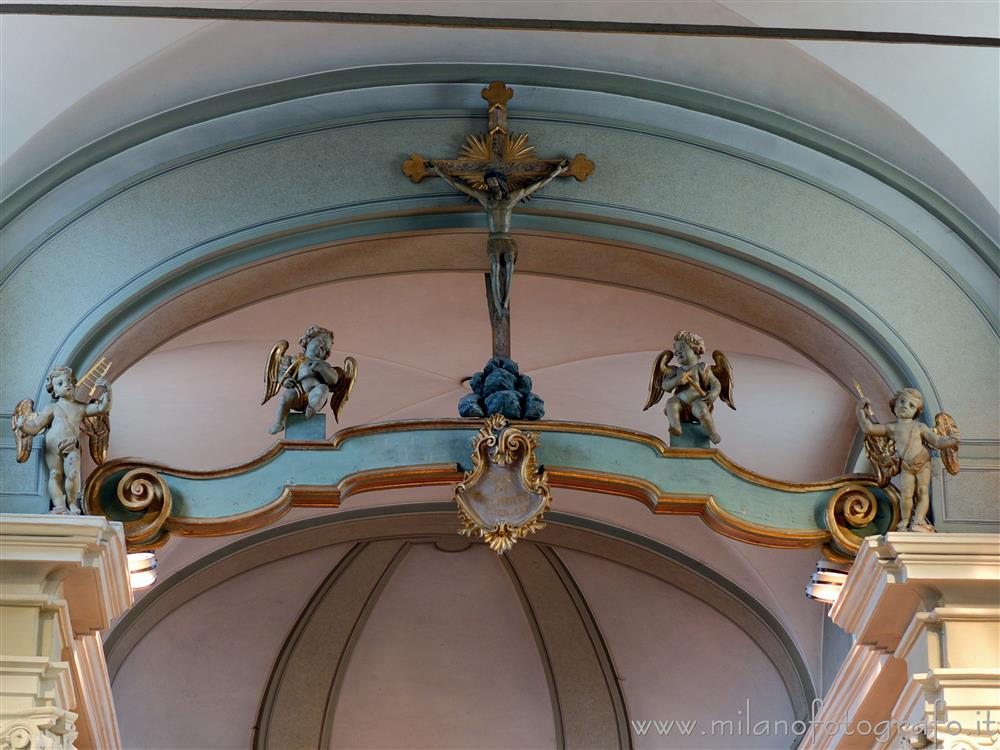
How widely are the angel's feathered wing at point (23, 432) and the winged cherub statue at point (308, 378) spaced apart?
3.20 feet

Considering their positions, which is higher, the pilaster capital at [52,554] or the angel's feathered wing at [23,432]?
the angel's feathered wing at [23,432]

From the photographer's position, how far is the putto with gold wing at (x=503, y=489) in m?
6.79

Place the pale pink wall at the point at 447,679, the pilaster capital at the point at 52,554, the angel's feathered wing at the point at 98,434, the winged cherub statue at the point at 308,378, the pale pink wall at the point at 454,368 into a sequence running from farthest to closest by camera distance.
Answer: the pale pink wall at the point at 447,679, the pale pink wall at the point at 454,368, the winged cherub statue at the point at 308,378, the angel's feathered wing at the point at 98,434, the pilaster capital at the point at 52,554

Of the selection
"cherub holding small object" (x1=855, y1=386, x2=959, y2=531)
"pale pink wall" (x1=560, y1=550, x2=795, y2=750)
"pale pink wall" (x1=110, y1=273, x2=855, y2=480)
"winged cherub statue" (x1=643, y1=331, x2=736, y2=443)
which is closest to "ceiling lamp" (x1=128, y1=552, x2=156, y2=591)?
"pale pink wall" (x1=110, y1=273, x2=855, y2=480)

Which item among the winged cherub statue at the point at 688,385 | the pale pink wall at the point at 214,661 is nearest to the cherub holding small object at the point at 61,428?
the winged cherub statue at the point at 688,385

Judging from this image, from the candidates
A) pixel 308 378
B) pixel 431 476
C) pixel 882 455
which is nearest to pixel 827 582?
pixel 882 455

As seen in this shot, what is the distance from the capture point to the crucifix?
7703 mm

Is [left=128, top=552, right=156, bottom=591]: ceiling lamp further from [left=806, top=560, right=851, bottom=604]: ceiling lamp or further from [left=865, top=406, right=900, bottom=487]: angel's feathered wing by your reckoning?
[left=865, top=406, right=900, bottom=487]: angel's feathered wing

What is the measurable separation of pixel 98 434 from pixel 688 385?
96.7 inches

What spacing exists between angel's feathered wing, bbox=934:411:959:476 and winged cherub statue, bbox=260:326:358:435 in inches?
96.1

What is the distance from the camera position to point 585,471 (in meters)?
7.11

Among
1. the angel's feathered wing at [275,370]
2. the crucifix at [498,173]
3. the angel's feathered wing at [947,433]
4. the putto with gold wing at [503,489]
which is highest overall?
the crucifix at [498,173]

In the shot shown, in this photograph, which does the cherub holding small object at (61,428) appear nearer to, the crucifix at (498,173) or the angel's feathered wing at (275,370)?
the angel's feathered wing at (275,370)

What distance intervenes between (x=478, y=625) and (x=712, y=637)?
6.16ft
